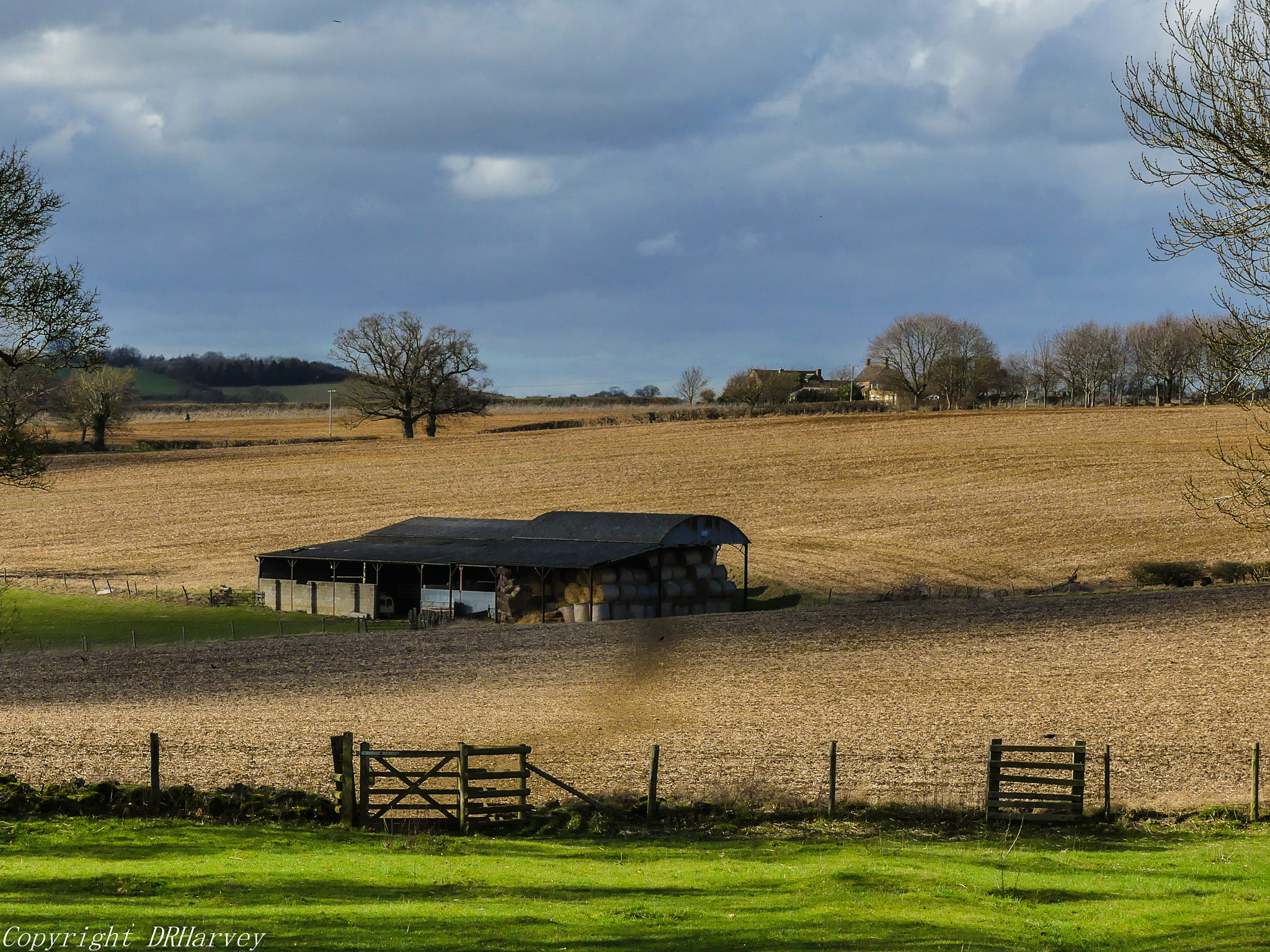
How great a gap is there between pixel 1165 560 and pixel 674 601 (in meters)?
18.5

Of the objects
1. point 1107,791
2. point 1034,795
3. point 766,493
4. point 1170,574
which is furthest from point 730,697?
point 766,493

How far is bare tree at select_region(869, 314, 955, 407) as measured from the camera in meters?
124

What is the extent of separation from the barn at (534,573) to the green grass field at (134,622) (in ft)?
5.48

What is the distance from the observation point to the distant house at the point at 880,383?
126562 millimetres

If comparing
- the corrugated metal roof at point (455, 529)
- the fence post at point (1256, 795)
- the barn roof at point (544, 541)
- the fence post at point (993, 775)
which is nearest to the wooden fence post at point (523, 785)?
the fence post at point (993, 775)

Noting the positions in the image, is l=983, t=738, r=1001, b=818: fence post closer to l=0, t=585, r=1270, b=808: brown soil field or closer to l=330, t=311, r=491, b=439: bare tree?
l=0, t=585, r=1270, b=808: brown soil field

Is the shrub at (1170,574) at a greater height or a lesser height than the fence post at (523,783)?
greater

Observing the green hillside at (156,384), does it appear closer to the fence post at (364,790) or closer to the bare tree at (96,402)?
the bare tree at (96,402)

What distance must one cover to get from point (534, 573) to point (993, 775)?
2460 centimetres

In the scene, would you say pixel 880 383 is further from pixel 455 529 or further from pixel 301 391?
pixel 301 391

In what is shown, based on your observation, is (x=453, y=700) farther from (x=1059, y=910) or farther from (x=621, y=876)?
(x=1059, y=910)

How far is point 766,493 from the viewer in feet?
207

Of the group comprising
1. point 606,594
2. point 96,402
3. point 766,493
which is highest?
point 96,402

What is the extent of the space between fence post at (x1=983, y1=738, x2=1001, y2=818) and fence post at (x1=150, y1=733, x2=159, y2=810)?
12.7 m
